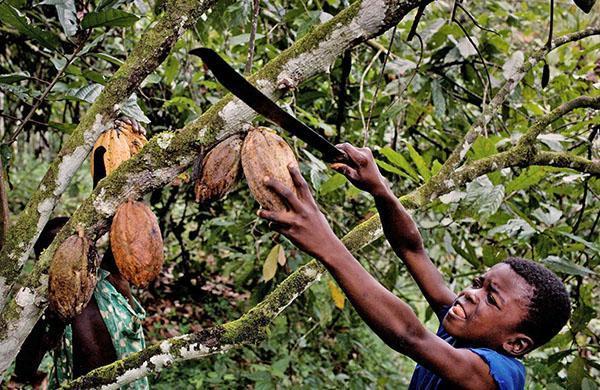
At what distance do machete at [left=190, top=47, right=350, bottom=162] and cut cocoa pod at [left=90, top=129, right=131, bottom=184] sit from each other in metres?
0.32

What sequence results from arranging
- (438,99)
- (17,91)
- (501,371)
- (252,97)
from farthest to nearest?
(438,99), (17,91), (501,371), (252,97)

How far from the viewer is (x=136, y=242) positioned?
845 millimetres

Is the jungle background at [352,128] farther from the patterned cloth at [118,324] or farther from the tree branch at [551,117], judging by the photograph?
the patterned cloth at [118,324]

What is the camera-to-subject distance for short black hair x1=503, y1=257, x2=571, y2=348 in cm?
136

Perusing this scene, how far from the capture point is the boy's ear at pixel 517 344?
1.36m

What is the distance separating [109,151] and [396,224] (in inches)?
27.2

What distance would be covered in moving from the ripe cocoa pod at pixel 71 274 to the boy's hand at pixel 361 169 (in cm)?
41

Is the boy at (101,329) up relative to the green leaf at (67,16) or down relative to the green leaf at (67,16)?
down

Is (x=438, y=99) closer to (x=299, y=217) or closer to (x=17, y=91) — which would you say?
(x=17, y=91)

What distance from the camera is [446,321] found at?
1.42 meters

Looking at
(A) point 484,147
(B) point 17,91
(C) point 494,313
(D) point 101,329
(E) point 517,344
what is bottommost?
(E) point 517,344

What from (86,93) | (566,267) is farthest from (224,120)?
(566,267)

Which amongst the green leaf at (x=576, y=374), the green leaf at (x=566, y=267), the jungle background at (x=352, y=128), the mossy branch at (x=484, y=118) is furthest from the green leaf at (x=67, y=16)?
the green leaf at (x=576, y=374)

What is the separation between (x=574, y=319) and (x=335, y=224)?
3.63 ft
